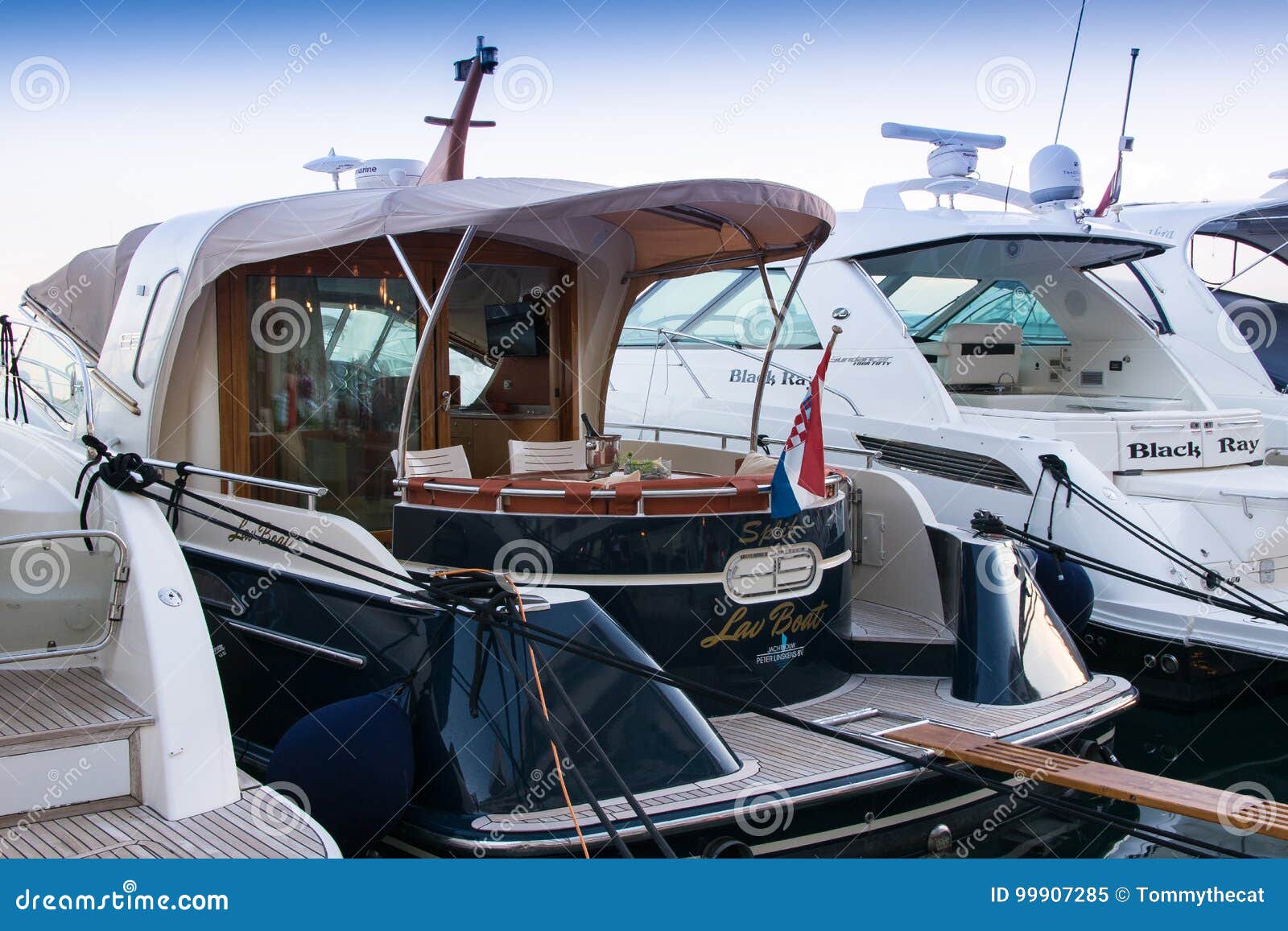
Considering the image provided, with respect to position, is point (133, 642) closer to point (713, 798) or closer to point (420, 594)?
point (420, 594)

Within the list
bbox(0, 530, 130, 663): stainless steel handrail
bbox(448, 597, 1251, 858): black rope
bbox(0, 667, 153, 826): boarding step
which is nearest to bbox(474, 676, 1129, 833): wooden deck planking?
bbox(448, 597, 1251, 858): black rope

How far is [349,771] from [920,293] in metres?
7.43

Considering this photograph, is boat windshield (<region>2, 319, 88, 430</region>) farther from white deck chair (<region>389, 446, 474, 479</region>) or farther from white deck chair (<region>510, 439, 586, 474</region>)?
white deck chair (<region>510, 439, 586, 474</region>)

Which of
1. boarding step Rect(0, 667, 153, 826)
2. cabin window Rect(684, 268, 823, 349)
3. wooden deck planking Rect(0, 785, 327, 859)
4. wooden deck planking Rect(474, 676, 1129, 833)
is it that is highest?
cabin window Rect(684, 268, 823, 349)

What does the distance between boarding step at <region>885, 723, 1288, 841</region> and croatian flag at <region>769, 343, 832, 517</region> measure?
106 cm

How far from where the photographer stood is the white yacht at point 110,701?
321 centimetres

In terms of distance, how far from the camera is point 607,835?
3822mm

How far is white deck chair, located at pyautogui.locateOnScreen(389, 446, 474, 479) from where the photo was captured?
560cm

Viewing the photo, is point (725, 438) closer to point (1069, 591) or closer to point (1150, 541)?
point (1069, 591)

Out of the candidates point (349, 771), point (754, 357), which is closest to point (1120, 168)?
point (754, 357)

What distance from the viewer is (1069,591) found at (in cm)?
675

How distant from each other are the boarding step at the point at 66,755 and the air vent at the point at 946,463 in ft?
19.2

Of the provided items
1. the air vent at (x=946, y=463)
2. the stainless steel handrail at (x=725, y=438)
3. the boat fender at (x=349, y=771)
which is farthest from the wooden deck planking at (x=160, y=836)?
the air vent at (x=946, y=463)
